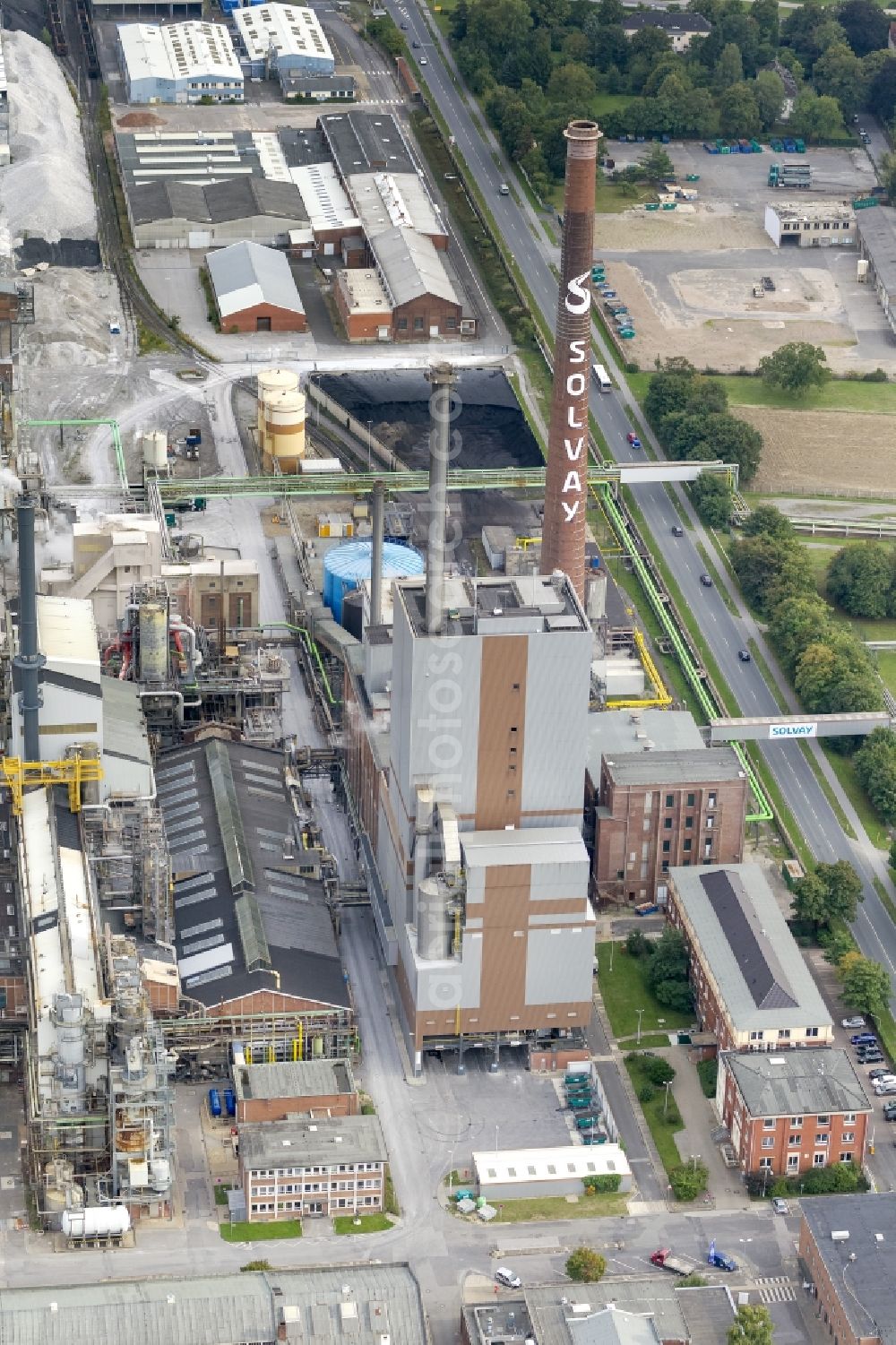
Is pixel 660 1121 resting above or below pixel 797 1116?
below

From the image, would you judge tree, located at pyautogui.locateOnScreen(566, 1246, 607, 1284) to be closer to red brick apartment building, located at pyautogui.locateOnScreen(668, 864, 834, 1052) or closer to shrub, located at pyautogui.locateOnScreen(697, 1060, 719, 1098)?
shrub, located at pyautogui.locateOnScreen(697, 1060, 719, 1098)

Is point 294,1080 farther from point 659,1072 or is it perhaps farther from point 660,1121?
point 659,1072

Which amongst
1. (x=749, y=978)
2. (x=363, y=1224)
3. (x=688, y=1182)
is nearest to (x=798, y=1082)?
(x=688, y=1182)

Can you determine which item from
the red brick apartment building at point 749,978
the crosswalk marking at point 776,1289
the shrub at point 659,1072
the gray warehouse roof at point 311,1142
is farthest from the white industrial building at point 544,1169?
the red brick apartment building at point 749,978

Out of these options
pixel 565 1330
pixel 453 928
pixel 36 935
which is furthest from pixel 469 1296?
pixel 36 935

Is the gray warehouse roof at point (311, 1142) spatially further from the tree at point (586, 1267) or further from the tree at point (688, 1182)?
the tree at point (688, 1182)

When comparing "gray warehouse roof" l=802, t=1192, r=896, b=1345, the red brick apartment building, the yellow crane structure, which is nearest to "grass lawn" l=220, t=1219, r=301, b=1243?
"gray warehouse roof" l=802, t=1192, r=896, b=1345
